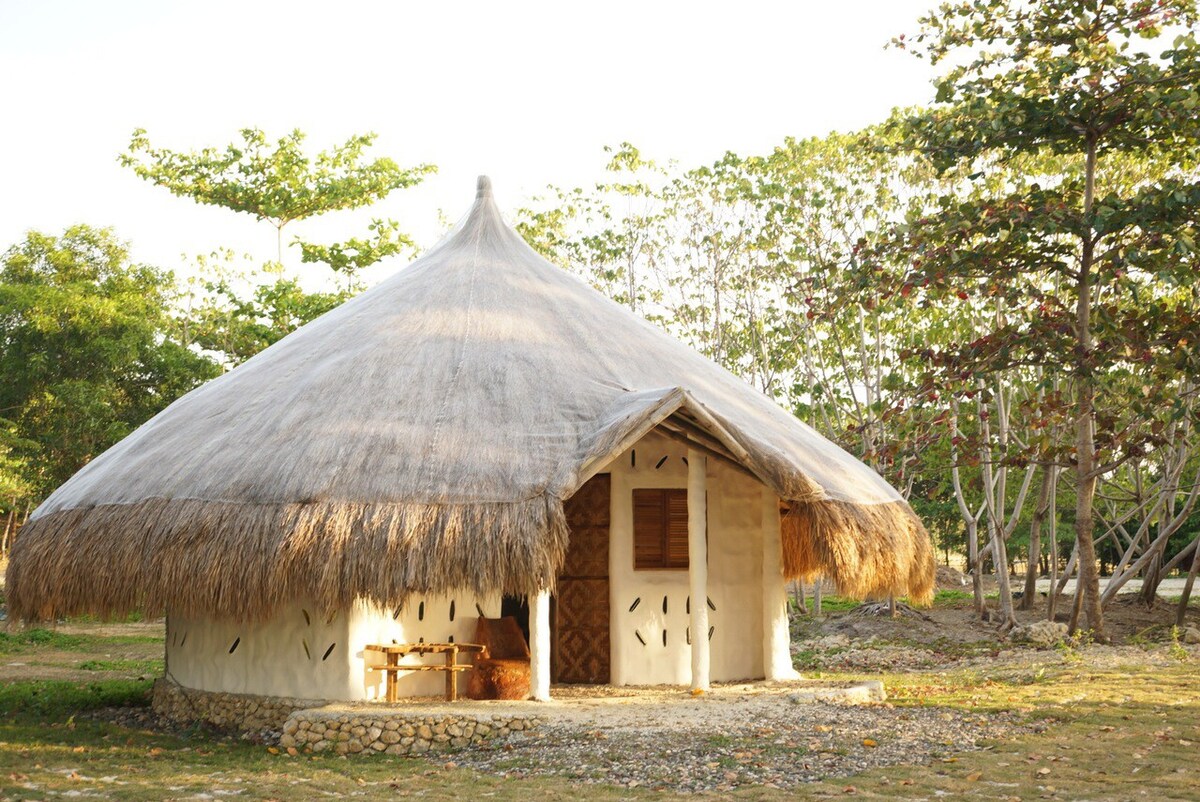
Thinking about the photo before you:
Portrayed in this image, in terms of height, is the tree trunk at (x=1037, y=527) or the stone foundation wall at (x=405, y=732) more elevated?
the tree trunk at (x=1037, y=527)

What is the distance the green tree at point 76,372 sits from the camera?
23141 millimetres

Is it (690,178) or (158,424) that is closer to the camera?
(158,424)

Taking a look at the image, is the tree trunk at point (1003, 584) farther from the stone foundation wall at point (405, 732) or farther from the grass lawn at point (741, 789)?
the stone foundation wall at point (405, 732)

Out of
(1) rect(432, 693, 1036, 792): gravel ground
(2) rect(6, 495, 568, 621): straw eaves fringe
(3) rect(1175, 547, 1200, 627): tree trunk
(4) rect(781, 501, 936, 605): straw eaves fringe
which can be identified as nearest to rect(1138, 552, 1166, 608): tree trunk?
(3) rect(1175, 547, 1200, 627): tree trunk

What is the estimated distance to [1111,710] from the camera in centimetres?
998

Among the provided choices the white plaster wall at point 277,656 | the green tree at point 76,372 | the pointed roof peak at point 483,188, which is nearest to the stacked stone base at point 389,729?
the white plaster wall at point 277,656

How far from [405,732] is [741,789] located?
2846 mm

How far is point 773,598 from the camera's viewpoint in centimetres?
1174

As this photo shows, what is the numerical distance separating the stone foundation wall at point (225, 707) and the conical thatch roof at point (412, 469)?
851 millimetres

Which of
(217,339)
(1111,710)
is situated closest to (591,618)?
(1111,710)

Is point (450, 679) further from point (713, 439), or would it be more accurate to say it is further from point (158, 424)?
point (158, 424)

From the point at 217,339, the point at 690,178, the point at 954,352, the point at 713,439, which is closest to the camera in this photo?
the point at 713,439

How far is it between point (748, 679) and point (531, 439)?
348 cm

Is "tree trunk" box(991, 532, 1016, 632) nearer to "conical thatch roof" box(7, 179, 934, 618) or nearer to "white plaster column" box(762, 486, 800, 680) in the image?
"conical thatch roof" box(7, 179, 934, 618)
